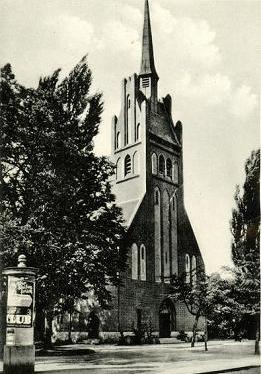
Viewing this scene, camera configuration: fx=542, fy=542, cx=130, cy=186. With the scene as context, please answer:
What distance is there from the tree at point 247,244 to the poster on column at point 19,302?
11.4 feet

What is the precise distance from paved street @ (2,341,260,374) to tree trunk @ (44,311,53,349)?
1.15 ft

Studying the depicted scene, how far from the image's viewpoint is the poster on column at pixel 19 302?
6.27 metres

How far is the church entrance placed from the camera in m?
9.57

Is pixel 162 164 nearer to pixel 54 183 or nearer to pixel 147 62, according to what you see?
pixel 147 62

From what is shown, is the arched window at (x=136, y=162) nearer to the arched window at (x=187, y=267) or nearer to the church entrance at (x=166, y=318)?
the arched window at (x=187, y=267)

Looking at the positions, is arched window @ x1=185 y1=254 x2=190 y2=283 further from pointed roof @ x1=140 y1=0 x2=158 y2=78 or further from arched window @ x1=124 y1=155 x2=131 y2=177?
pointed roof @ x1=140 y1=0 x2=158 y2=78

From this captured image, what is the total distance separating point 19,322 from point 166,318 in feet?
15.0

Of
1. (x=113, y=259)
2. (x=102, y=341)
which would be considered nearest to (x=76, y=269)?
(x=113, y=259)

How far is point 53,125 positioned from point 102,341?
3.71 m

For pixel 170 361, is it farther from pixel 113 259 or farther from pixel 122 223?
pixel 122 223

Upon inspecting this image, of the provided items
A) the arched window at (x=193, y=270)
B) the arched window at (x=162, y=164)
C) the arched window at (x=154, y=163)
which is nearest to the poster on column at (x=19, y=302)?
the arched window at (x=193, y=270)

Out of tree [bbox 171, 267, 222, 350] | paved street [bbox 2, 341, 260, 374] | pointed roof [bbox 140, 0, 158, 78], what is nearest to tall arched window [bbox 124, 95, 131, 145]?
pointed roof [bbox 140, 0, 158, 78]

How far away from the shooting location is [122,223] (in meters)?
9.59

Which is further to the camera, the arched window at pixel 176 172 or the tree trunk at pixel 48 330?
the arched window at pixel 176 172
